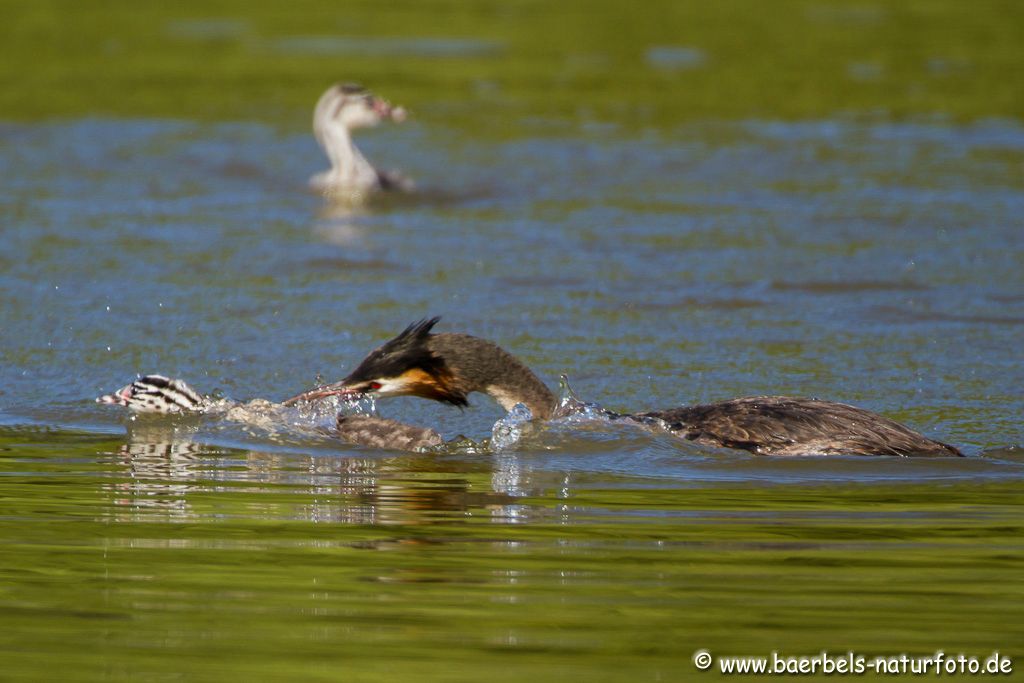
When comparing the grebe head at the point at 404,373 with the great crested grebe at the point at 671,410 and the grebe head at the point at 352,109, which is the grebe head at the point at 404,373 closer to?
the great crested grebe at the point at 671,410

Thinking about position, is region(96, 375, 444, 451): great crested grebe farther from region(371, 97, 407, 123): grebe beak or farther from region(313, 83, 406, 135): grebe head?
region(371, 97, 407, 123): grebe beak

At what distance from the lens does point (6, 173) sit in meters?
15.1

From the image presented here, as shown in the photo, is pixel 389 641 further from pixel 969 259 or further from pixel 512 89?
pixel 512 89

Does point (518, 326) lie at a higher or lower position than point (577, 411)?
higher

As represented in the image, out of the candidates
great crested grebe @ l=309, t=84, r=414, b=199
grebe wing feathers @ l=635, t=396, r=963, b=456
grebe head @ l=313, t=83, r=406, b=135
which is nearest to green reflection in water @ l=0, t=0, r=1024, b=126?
grebe head @ l=313, t=83, r=406, b=135

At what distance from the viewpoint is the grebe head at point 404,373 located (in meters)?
8.18

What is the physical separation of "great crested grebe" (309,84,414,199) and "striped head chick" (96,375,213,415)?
684cm

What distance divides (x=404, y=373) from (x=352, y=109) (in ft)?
27.5

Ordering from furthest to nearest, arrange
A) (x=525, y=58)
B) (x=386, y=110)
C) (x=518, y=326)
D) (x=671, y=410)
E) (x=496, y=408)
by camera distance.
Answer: (x=525, y=58) < (x=386, y=110) < (x=518, y=326) < (x=496, y=408) < (x=671, y=410)

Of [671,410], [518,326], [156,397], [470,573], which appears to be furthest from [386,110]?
[470,573]

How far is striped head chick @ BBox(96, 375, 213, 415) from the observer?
8.70 metres

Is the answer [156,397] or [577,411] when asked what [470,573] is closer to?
[577,411]

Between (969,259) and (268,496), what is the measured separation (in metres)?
6.82

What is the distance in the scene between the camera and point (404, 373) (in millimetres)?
8242
